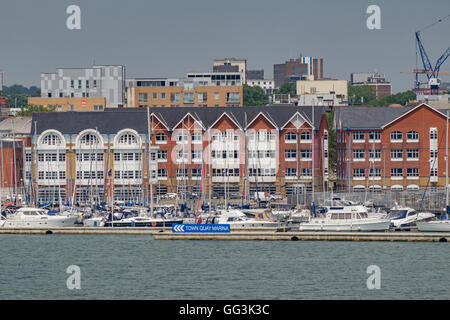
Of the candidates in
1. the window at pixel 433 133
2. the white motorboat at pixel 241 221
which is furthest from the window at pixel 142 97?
the white motorboat at pixel 241 221

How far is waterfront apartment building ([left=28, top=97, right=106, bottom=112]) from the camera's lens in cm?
17162

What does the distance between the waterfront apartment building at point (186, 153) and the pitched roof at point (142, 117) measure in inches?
7.0

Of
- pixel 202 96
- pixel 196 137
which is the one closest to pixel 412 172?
pixel 196 137

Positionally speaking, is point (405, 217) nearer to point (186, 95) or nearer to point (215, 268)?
point (215, 268)

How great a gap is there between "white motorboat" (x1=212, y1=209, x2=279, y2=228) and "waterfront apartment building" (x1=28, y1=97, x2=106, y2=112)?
3153 inches

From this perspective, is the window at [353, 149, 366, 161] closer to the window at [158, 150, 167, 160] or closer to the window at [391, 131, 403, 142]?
the window at [391, 131, 403, 142]

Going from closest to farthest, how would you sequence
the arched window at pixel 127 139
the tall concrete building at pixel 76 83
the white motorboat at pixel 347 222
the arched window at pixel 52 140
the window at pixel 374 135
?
the white motorboat at pixel 347 222 < the window at pixel 374 135 < the arched window at pixel 52 140 < the arched window at pixel 127 139 < the tall concrete building at pixel 76 83

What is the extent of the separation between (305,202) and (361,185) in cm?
1391

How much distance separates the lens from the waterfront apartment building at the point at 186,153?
122 m

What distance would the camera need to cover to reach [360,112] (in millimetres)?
124188

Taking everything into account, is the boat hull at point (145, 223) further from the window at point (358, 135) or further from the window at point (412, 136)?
the window at point (412, 136)

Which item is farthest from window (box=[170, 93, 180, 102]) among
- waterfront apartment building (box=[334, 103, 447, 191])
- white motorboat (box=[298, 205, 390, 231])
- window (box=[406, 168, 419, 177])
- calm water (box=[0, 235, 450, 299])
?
white motorboat (box=[298, 205, 390, 231])

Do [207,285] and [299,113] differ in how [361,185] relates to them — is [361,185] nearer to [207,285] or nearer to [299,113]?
[299,113]
